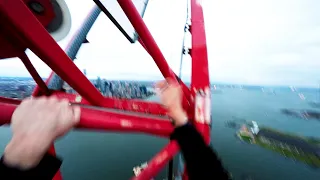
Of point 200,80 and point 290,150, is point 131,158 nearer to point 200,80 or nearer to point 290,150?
point 200,80

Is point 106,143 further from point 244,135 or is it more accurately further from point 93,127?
point 93,127

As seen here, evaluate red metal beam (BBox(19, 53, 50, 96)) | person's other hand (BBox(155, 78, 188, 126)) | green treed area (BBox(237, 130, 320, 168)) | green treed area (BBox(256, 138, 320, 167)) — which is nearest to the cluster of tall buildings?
red metal beam (BBox(19, 53, 50, 96))

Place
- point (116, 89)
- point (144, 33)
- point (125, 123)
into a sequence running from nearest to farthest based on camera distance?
point (125, 123) → point (144, 33) → point (116, 89)

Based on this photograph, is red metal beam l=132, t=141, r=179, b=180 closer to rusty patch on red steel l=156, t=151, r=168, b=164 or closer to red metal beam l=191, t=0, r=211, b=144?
rusty patch on red steel l=156, t=151, r=168, b=164

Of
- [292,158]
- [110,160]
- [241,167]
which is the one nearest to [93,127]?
[110,160]

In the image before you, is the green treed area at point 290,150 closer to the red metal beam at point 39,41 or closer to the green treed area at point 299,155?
the green treed area at point 299,155

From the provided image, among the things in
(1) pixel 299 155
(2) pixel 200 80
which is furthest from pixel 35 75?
(1) pixel 299 155
